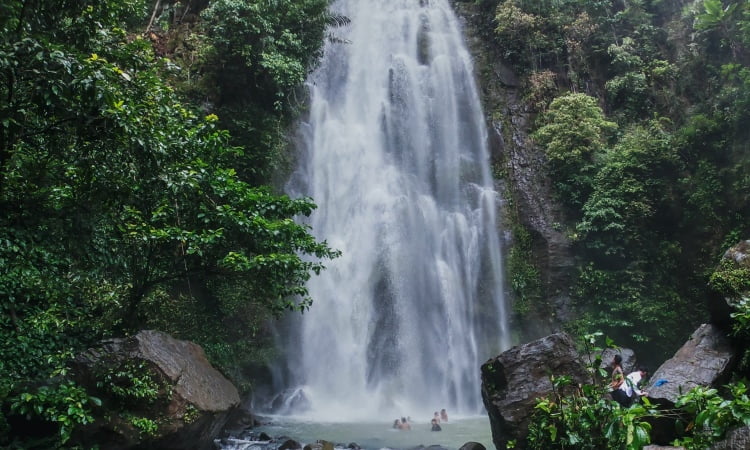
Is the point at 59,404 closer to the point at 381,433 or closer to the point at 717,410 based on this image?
the point at 717,410

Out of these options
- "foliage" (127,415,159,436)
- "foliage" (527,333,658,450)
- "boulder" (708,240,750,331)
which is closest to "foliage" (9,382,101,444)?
"foliage" (127,415,159,436)

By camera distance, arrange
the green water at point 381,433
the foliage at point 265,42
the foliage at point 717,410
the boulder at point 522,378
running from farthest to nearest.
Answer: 1. the foliage at point 265,42
2. the green water at point 381,433
3. the boulder at point 522,378
4. the foliage at point 717,410

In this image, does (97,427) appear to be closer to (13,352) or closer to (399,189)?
(13,352)

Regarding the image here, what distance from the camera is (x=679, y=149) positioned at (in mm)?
14375

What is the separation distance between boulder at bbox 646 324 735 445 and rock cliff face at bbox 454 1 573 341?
25.5ft

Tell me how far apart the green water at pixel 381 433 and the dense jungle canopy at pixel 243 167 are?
1.89 meters

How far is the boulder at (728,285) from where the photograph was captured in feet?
23.3

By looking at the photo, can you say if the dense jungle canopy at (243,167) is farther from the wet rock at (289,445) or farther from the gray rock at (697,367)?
the wet rock at (289,445)

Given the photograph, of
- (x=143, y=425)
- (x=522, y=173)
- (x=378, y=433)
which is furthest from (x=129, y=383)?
(x=522, y=173)

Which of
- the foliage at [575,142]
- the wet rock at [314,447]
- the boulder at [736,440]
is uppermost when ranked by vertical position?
Answer: the foliage at [575,142]

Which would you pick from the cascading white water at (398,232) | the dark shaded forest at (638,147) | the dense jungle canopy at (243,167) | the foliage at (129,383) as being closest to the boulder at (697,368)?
the dense jungle canopy at (243,167)

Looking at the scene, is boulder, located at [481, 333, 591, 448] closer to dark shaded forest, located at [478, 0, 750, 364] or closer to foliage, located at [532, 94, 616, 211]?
dark shaded forest, located at [478, 0, 750, 364]

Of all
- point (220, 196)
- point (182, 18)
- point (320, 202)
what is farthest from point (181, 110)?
point (182, 18)

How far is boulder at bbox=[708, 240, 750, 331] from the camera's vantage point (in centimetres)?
711
